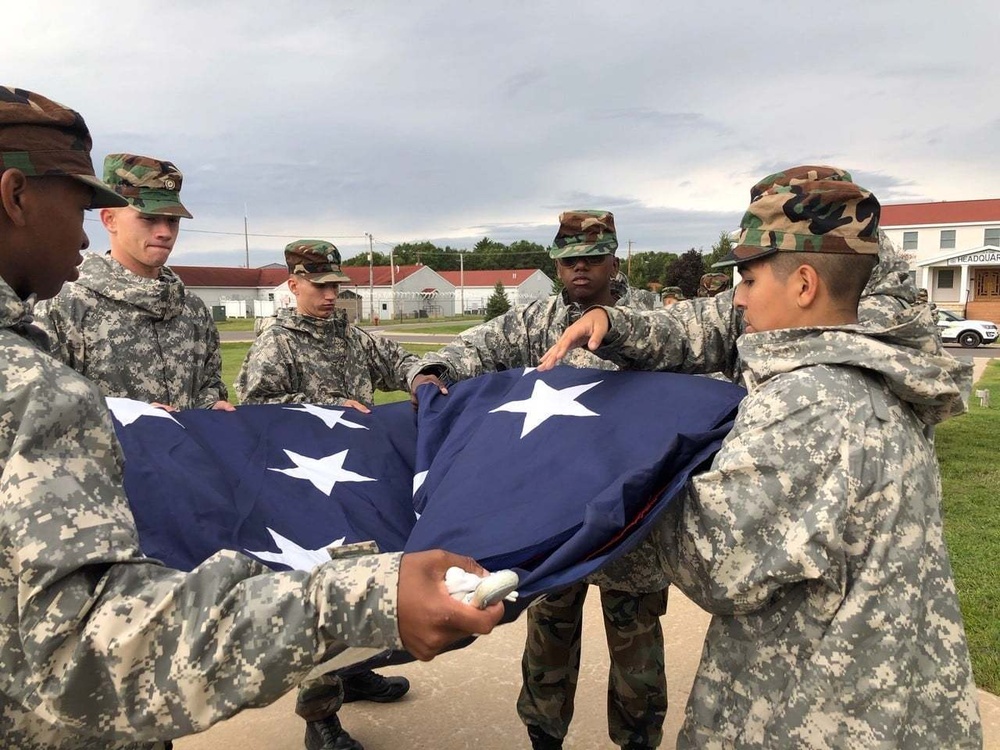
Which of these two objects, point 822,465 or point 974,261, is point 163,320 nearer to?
point 822,465

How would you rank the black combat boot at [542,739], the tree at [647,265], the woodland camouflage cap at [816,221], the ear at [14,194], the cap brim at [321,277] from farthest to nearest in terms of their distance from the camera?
the tree at [647,265] < the cap brim at [321,277] < the black combat boot at [542,739] < the woodland camouflage cap at [816,221] < the ear at [14,194]

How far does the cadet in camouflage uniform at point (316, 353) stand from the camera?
14.2 feet

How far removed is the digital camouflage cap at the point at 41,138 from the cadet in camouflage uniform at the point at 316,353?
2.81m

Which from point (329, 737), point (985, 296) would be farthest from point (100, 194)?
point (985, 296)

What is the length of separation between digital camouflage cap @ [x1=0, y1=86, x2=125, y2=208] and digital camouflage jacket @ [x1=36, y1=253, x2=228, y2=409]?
7.76 feet

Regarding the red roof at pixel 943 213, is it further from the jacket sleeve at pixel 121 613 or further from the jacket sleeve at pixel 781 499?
the jacket sleeve at pixel 121 613

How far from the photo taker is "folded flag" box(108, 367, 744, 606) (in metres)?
2.05

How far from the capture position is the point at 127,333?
148 inches

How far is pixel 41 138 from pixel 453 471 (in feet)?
4.96

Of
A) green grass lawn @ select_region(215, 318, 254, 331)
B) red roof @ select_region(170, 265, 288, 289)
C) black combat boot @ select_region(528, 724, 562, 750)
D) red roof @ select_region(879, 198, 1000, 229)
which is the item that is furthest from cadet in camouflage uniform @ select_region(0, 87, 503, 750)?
red roof @ select_region(170, 265, 288, 289)

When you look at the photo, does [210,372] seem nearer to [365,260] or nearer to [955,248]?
[955,248]

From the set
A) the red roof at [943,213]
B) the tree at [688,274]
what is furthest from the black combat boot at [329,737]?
the red roof at [943,213]

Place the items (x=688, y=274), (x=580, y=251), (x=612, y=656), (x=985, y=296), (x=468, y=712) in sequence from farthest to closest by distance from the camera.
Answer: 1. (x=985, y=296)
2. (x=688, y=274)
3. (x=580, y=251)
4. (x=468, y=712)
5. (x=612, y=656)

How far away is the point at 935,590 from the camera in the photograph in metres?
1.93
